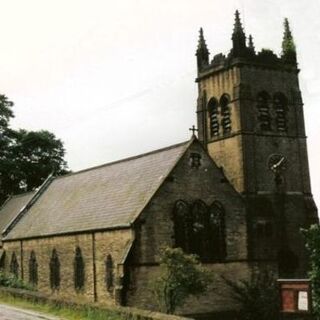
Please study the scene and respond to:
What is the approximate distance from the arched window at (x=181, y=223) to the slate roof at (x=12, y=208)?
19890mm

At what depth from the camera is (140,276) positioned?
3288cm

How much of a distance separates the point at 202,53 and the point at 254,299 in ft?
67.9

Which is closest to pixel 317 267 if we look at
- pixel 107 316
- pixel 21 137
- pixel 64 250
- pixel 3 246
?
pixel 107 316

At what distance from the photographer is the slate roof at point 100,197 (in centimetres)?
3559

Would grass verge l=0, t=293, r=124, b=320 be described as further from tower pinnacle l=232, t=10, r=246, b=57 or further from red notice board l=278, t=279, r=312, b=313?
tower pinnacle l=232, t=10, r=246, b=57

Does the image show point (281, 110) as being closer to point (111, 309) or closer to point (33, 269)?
point (33, 269)

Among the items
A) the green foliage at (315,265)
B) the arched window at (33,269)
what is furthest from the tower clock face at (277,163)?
the green foliage at (315,265)

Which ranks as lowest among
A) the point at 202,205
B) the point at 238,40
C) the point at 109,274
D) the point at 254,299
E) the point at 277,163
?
the point at 254,299

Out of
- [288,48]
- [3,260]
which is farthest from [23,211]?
[288,48]

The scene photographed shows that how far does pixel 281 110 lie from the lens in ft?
152

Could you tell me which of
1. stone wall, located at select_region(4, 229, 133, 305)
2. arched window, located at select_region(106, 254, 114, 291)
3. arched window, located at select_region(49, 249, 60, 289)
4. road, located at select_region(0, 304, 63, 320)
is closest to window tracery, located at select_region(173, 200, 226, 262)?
stone wall, located at select_region(4, 229, 133, 305)

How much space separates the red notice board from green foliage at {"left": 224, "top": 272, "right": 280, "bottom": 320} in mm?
19052

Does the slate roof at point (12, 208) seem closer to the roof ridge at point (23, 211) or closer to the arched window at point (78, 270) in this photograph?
the roof ridge at point (23, 211)

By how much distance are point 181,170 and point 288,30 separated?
20857 millimetres
